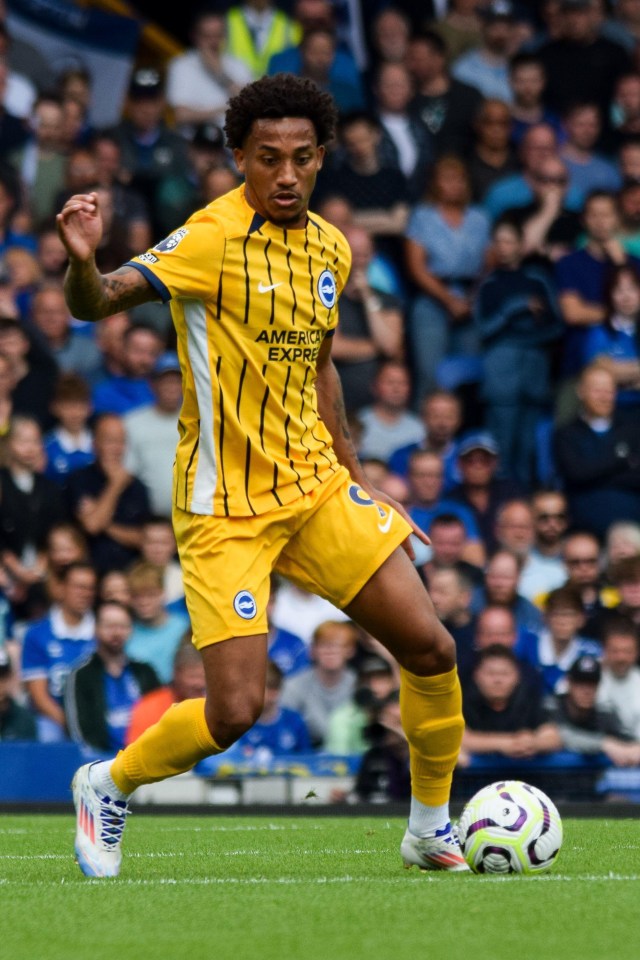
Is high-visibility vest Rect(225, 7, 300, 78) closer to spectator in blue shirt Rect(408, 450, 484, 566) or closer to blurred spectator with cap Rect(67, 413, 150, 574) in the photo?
blurred spectator with cap Rect(67, 413, 150, 574)

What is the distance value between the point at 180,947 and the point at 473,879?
161 cm

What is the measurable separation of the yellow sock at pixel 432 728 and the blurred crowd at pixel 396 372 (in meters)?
3.81

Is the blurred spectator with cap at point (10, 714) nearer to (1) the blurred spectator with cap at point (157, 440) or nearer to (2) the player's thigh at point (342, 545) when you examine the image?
(1) the blurred spectator with cap at point (157, 440)

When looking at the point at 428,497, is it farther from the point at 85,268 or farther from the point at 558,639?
the point at 85,268

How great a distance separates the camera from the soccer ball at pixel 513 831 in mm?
5816

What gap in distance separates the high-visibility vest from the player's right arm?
870 centimetres

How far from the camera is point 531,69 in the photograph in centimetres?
1352

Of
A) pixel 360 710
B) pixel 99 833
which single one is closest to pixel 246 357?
pixel 99 833

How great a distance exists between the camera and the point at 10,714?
10.5 m

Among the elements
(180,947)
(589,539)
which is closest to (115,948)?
(180,947)

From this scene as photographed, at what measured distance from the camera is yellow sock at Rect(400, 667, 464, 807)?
5969mm

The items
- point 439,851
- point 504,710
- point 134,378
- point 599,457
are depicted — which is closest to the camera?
point 439,851

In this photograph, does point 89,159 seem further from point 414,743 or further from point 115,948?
point 115,948

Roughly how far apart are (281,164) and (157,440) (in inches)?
240
